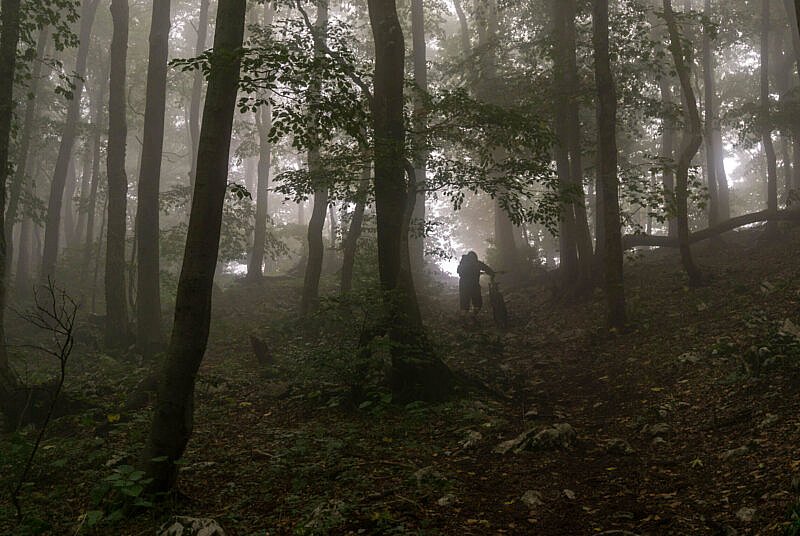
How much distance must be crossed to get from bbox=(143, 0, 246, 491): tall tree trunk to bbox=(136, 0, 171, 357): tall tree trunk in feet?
29.3

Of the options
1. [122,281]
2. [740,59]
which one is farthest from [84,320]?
[740,59]

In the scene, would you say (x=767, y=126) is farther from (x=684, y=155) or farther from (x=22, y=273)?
(x=22, y=273)

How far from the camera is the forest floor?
5168 millimetres

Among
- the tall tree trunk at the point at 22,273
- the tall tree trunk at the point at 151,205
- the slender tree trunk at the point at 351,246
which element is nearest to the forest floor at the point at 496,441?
the tall tree trunk at the point at 151,205

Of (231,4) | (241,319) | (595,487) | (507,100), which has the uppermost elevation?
(507,100)

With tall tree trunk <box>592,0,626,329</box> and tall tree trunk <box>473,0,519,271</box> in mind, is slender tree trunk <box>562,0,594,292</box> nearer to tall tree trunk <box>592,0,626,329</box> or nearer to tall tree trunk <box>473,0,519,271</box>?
tall tree trunk <box>473,0,519,271</box>

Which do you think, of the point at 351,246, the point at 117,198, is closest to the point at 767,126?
the point at 351,246

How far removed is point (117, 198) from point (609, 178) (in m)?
12.1

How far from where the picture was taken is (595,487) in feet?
19.0

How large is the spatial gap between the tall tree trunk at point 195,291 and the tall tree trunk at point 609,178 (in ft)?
31.1

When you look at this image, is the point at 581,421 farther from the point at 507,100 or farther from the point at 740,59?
the point at 740,59

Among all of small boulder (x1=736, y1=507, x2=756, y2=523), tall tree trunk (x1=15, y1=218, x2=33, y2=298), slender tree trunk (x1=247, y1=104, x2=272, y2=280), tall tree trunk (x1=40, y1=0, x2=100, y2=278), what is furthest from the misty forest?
slender tree trunk (x1=247, y1=104, x2=272, y2=280)

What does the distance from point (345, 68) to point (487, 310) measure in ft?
44.2

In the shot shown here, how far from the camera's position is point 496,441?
294 inches
